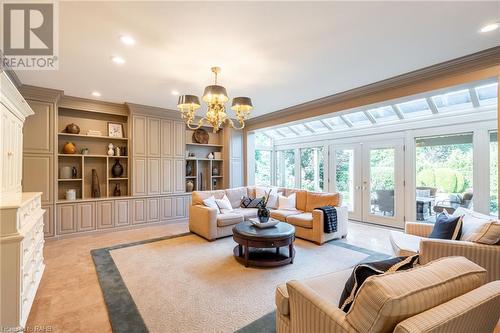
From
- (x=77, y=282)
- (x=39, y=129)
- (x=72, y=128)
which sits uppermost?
(x=72, y=128)

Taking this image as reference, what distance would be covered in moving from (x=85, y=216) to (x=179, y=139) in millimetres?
2531

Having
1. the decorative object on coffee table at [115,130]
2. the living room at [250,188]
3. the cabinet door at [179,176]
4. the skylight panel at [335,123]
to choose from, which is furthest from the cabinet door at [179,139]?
the skylight panel at [335,123]

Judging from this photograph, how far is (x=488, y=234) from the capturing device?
84.6 inches

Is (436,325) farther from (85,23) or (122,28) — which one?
(85,23)

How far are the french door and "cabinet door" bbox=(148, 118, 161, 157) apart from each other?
4466mm

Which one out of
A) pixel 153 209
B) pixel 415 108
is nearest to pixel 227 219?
pixel 153 209

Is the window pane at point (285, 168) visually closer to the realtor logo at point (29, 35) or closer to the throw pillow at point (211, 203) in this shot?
the throw pillow at point (211, 203)

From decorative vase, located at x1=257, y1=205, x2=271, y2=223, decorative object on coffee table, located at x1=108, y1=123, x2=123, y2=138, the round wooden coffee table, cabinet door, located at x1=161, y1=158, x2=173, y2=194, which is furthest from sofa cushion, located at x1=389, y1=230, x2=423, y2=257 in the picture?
decorative object on coffee table, located at x1=108, y1=123, x2=123, y2=138

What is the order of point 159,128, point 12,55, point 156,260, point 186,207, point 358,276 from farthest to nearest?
point 186,207 < point 159,128 < point 156,260 < point 12,55 < point 358,276

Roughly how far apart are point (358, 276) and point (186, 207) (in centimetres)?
521

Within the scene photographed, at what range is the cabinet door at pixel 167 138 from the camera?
560 centimetres

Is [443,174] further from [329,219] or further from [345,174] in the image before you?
[329,219]

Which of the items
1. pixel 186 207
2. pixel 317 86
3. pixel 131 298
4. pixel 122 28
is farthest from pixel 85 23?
pixel 186 207

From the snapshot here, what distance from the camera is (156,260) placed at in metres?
3.38
